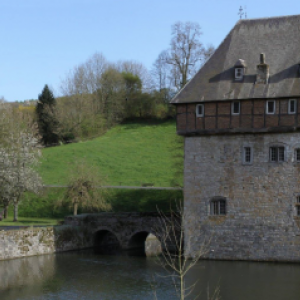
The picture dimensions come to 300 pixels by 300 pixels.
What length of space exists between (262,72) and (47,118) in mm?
41118

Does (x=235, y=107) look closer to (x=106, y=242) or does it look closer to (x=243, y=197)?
(x=243, y=197)

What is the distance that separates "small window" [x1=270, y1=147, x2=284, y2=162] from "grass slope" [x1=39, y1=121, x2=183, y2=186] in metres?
13.7

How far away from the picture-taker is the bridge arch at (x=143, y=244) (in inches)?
1415

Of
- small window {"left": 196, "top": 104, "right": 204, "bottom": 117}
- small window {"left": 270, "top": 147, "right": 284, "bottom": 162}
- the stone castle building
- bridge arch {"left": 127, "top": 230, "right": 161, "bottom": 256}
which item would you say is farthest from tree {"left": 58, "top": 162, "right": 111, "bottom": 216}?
small window {"left": 270, "top": 147, "right": 284, "bottom": 162}

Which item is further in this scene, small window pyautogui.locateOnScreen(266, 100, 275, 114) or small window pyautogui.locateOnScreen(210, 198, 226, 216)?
small window pyautogui.locateOnScreen(210, 198, 226, 216)

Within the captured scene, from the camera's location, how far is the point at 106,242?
39.7 meters

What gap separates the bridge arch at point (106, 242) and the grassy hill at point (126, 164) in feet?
9.19

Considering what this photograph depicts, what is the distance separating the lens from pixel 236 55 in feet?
102

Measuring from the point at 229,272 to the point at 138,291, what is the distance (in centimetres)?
497

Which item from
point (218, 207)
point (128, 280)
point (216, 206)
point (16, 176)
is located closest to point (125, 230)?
point (216, 206)

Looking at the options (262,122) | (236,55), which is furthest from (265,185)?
(236,55)

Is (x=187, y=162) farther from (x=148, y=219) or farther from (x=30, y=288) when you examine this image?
(x=30, y=288)

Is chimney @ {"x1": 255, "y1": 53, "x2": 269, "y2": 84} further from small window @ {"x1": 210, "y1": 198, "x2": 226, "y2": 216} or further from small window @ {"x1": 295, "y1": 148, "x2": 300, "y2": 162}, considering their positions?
small window @ {"x1": 210, "y1": 198, "x2": 226, "y2": 216}

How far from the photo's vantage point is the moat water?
78.2ft
